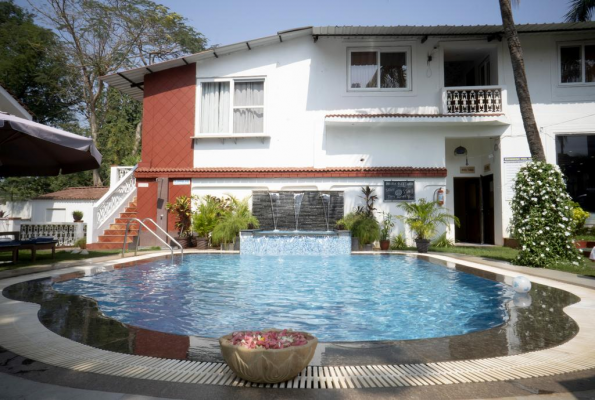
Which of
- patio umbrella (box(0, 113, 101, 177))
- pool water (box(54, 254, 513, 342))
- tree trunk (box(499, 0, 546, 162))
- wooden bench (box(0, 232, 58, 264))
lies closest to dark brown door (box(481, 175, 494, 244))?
tree trunk (box(499, 0, 546, 162))

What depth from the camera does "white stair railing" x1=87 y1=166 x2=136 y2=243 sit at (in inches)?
543

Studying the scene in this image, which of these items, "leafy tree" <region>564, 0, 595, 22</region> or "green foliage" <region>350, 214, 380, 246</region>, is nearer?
"green foliage" <region>350, 214, 380, 246</region>

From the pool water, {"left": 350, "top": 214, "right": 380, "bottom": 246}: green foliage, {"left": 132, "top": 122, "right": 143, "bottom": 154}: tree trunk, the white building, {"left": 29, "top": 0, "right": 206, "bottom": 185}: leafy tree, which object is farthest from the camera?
{"left": 132, "top": 122, "right": 143, "bottom": 154}: tree trunk

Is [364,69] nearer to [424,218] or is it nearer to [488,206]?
[424,218]

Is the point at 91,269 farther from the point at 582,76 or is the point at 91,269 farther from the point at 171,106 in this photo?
the point at 582,76

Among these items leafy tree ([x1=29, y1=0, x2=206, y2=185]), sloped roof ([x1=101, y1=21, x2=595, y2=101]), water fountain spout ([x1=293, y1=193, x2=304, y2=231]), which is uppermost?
leafy tree ([x1=29, y1=0, x2=206, y2=185])

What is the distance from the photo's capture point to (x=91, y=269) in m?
8.25

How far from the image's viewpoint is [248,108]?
15172 mm

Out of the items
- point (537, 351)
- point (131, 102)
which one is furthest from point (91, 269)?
point (131, 102)

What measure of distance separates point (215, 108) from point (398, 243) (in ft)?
28.0

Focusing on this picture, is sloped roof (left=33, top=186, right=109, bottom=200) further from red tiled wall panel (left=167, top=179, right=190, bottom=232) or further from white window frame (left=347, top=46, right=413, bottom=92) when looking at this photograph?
white window frame (left=347, top=46, right=413, bottom=92)

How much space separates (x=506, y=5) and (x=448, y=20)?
13.4ft

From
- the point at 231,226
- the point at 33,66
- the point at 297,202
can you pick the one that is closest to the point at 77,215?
the point at 33,66

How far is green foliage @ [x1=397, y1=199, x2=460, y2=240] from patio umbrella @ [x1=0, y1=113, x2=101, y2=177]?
9.47 metres
